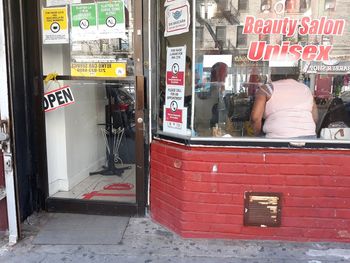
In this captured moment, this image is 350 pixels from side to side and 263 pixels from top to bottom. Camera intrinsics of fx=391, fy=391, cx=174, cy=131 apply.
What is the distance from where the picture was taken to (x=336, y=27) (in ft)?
11.3

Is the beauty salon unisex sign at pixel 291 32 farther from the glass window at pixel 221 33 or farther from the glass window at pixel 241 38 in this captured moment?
the glass window at pixel 221 33

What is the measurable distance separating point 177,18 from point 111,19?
2.09 feet

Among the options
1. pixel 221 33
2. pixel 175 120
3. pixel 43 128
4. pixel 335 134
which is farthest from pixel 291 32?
pixel 43 128

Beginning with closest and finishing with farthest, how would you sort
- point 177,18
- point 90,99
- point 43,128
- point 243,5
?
1. point 177,18
2. point 243,5
3. point 43,128
4. point 90,99

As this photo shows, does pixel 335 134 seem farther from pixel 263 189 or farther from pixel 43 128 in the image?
pixel 43 128

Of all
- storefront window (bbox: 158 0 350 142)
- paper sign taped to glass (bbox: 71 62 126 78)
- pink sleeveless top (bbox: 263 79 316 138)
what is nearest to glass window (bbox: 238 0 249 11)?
storefront window (bbox: 158 0 350 142)

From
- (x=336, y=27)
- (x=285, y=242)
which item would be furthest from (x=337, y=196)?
(x=336, y=27)

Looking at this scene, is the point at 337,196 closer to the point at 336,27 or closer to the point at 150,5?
the point at 336,27

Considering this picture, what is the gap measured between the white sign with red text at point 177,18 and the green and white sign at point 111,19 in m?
0.42

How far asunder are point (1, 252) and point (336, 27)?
3.45 m

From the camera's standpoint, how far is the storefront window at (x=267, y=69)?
3.46 meters

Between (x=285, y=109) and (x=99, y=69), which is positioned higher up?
(x=99, y=69)

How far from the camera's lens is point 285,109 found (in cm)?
346

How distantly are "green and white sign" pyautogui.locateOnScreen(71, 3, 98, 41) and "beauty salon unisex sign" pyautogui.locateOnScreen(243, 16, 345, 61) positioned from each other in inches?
55.3
